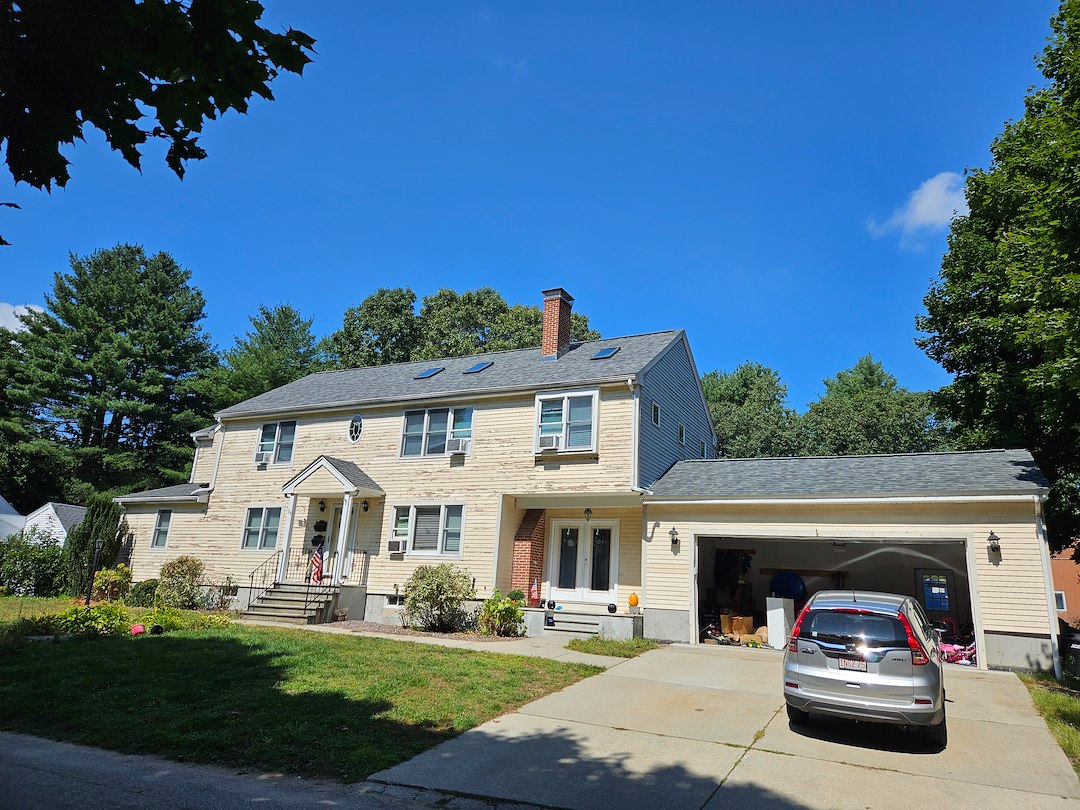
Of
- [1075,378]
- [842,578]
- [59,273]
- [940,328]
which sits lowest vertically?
[842,578]

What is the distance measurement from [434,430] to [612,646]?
29.5 ft

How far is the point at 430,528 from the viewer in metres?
19.7

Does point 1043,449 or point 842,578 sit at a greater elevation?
point 1043,449

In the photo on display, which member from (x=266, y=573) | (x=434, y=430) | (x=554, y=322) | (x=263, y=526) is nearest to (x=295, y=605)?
(x=266, y=573)

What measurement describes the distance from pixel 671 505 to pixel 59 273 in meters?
44.3

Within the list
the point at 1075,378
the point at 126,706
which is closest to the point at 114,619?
the point at 126,706

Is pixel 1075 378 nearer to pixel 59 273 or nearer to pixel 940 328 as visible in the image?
pixel 940 328

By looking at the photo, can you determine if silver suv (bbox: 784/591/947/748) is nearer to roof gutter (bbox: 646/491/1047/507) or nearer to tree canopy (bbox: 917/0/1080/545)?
roof gutter (bbox: 646/491/1047/507)

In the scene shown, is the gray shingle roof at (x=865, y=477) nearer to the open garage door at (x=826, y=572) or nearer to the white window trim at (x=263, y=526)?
the open garage door at (x=826, y=572)

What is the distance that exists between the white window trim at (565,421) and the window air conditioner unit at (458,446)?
222 centimetres

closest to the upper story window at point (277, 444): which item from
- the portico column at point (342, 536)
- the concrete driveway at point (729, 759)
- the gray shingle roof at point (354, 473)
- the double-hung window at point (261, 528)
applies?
the double-hung window at point (261, 528)

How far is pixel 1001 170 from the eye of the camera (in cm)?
2067

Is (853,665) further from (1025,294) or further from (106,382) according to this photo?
(106,382)

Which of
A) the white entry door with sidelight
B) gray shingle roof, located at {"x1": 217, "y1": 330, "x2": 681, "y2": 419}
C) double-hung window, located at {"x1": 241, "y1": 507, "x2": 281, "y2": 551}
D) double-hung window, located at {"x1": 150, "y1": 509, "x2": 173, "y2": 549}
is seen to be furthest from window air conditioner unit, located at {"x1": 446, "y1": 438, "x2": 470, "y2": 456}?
double-hung window, located at {"x1": 150, "y1": 509, "x2": 173, "y2": 549}
